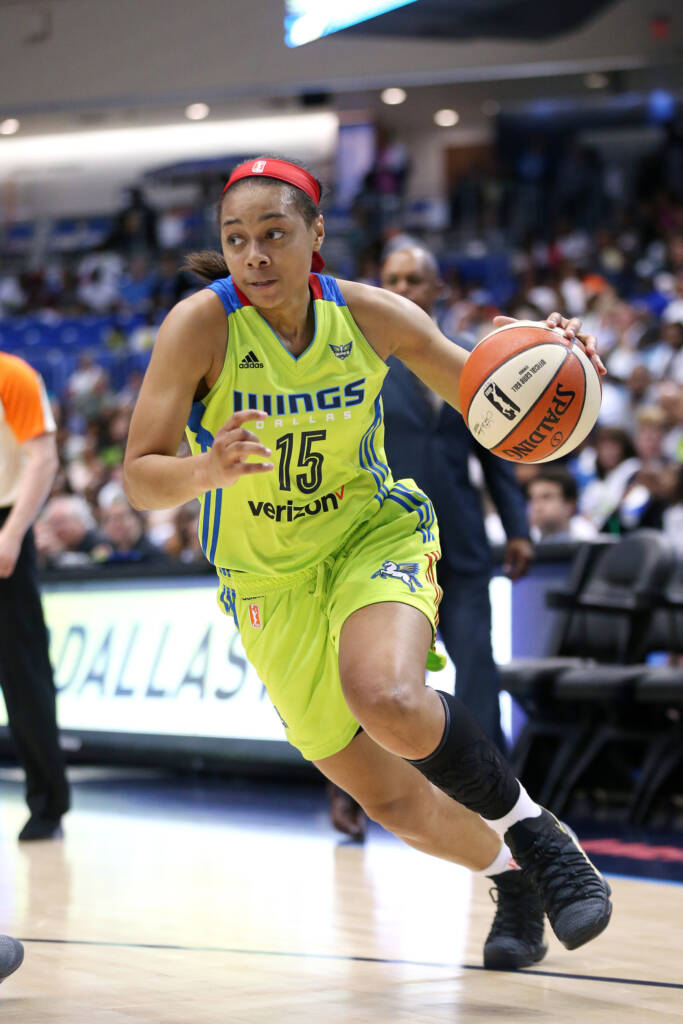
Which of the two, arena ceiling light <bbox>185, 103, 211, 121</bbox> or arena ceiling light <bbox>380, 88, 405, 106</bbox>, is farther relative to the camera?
arena ceiling light <bbox>380, 88, 405, 106</bbox>

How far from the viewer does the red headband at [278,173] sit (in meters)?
3.16

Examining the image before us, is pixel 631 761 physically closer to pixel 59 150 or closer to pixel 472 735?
pixel 472 735

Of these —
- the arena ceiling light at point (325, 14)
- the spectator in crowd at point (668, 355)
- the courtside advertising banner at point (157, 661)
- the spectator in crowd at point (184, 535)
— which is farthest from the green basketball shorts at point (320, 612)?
the arena ceiling light at point (325, 14)

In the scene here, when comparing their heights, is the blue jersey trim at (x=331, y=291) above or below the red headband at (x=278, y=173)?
below

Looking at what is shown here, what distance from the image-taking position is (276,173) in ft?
10.4

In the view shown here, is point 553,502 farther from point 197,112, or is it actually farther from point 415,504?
point 197,112

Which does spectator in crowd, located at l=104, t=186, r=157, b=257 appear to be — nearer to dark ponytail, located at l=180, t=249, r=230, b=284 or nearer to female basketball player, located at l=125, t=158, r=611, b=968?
dark ponytail, located at l=180, t=249, r=230, b=284

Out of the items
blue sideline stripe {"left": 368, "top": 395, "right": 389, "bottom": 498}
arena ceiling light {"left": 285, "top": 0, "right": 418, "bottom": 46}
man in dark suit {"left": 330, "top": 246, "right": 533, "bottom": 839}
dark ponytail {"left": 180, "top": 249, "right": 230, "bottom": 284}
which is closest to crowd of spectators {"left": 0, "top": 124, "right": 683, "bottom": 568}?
dark ponytail {"left": 180, "top": 249, "right": 230, "bottom": 284}

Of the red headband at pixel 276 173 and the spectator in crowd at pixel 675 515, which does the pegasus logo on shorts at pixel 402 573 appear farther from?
the spectator in crowd at pixel 675 515

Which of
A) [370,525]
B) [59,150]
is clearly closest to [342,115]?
[59,150]

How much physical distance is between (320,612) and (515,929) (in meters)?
0.98

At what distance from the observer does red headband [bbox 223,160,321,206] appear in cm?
316

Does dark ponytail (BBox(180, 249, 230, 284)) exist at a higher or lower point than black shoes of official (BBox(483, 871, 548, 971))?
higher

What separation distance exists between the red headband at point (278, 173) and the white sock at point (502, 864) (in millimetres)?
1721
